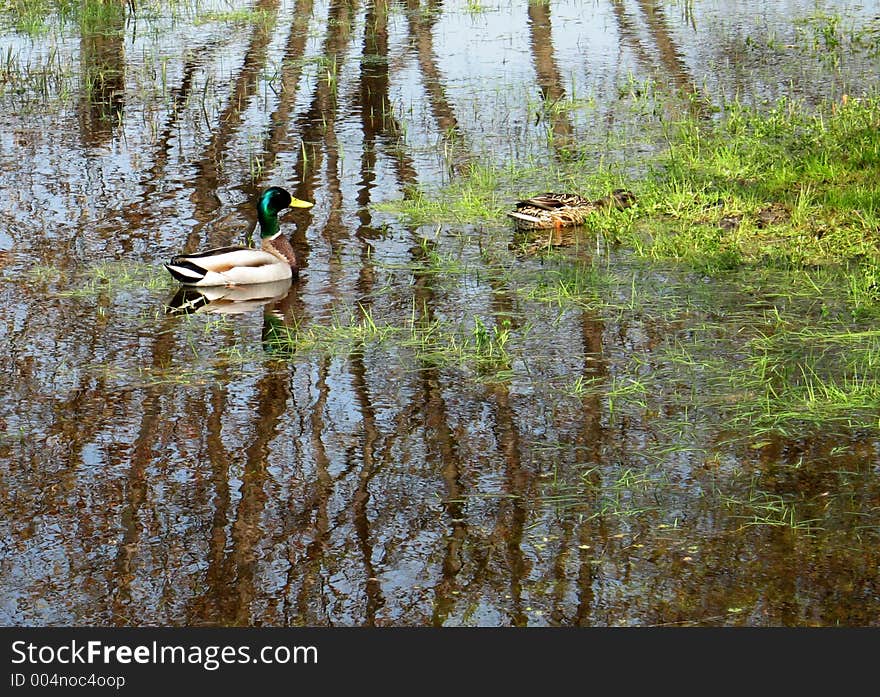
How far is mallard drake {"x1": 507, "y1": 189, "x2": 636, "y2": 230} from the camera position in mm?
10922

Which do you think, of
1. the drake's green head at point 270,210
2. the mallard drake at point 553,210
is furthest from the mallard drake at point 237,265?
the mallard drake at point 553,210

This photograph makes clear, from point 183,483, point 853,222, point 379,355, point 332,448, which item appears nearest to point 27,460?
point 183,483

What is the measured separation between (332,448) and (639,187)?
586 cm

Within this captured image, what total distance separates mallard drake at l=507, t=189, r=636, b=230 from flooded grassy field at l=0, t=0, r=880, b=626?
14 cm

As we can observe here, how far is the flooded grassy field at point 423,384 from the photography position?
18.5ft

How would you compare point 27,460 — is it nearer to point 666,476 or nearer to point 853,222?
point 666,476

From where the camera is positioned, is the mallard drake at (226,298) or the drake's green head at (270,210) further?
the drake's green head at (270,210)

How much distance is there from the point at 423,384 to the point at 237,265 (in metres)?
2.67

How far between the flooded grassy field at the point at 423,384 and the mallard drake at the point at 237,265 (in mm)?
99

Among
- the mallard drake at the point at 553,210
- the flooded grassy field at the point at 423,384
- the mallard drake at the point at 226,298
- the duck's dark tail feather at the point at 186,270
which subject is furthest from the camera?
the mallard drake at the point at 553,210

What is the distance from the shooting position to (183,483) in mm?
6605

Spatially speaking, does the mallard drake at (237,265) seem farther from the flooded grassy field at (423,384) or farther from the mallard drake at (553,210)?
the mallard drake at (553,210)

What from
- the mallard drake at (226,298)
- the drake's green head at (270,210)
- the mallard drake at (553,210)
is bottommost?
the mallard drake at (226,298)

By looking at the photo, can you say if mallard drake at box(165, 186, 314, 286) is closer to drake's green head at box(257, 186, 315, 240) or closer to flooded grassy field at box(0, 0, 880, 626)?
flooded grassy field at box(0, 0, 880, 626)
